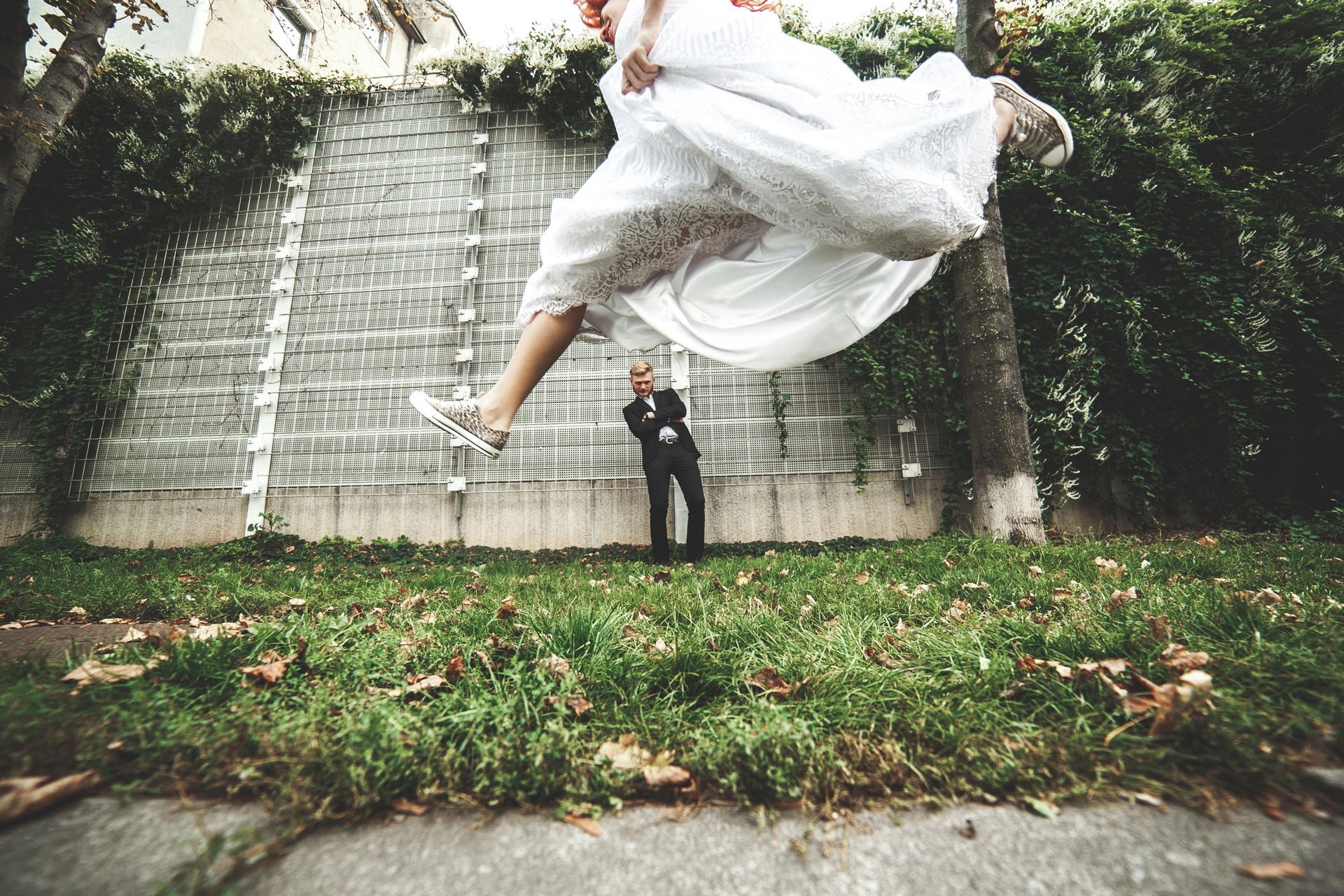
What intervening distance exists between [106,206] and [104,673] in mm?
8541

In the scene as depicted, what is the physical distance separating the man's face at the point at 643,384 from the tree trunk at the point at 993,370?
9.38 ft

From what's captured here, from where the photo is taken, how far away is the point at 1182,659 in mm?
1388

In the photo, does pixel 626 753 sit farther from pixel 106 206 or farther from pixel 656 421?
pixel 106 206

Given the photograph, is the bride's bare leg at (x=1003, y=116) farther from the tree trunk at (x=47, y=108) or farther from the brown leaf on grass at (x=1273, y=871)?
the tree trunk at (x=47, y=108)

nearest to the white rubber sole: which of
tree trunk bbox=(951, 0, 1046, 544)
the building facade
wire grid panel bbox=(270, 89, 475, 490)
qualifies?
tree trunk bbox=(951, 0, 1046, 544)

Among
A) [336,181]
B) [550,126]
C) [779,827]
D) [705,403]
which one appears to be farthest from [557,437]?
[779,827]

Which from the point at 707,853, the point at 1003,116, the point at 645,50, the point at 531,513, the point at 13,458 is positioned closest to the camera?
the point at 707,853

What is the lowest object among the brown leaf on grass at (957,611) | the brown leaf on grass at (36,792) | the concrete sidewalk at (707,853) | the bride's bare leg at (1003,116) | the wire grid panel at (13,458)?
the concrete sidewalk at (707,853)

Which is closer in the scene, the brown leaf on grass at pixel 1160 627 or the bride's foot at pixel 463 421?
the brown leaf on grass at pixel 1160 627

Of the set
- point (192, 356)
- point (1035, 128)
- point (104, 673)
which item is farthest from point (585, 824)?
point (192, 356)

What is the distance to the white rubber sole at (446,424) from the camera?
7.39 feet

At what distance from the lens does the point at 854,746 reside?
116 cm

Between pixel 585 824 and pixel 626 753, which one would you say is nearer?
pixel 585 824

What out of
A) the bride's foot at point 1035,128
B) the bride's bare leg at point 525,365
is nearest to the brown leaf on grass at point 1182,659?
the bride's foot at point 1035,128
